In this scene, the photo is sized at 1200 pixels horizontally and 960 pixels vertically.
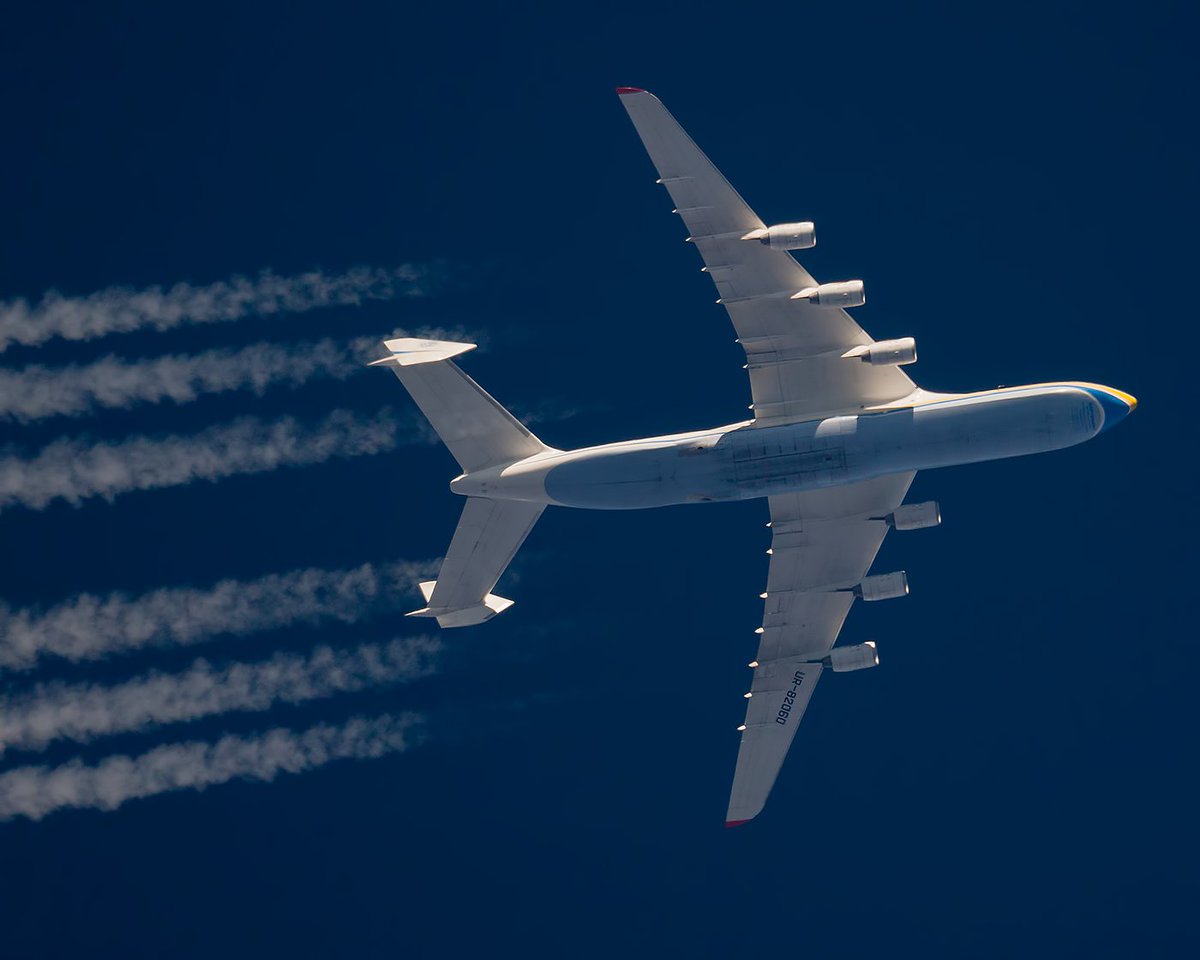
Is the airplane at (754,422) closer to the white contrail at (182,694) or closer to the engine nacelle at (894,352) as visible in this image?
the engine nacelle at (894,352)

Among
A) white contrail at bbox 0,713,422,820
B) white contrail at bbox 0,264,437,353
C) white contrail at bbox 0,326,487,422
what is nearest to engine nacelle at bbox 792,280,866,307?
white contrail at bbox 0,326,487,422

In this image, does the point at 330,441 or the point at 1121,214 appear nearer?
the point at 330,441

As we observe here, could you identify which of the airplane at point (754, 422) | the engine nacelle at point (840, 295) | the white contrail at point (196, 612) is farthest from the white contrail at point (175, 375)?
the engine nacelle at point (840, 295)

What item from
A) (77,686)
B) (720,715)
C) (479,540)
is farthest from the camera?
(720,715)

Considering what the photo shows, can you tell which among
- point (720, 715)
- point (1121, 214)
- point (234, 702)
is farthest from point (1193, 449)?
point (234, 702)

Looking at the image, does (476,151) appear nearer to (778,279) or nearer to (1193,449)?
(778,279)

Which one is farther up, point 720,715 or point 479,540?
point 479,540

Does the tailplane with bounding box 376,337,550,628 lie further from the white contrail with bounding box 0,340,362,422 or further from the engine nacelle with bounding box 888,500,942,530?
the engine nacelle with bounding box 888,500,942,530
